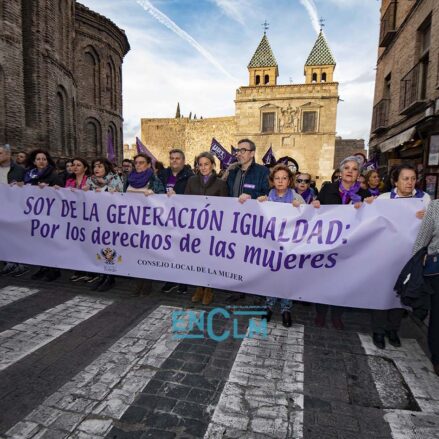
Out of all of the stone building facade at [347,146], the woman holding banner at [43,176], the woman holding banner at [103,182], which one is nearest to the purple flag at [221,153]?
the woman holding banner at [103,182]

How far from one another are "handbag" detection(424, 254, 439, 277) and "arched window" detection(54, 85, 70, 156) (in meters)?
16.6

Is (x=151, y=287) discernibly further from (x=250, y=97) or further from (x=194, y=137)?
(x=194, y=137)

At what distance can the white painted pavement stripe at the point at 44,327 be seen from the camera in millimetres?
3354

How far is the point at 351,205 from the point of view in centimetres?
387

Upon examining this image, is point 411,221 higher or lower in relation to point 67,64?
lower

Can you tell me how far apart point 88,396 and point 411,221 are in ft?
11.6

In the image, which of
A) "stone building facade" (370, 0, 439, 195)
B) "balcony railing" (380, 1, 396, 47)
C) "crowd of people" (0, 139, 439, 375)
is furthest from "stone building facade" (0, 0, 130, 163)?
"balcony railing" (380, 1, 396, 47)

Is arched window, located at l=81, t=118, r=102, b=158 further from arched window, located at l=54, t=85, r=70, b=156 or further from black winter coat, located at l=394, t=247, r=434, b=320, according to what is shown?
black winter coat, located at l=394, t=247, r=434, b=320

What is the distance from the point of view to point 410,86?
10430mm

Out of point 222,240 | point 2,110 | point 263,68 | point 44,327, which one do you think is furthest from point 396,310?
point 263,68

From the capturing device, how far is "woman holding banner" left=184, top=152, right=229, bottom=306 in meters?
4.69

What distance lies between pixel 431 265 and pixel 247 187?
2.39 metres

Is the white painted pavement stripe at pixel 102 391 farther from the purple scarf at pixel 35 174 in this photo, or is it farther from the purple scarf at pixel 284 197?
the purple scarf at pixel 35 174

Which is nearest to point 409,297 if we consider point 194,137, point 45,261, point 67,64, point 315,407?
point 315,407
